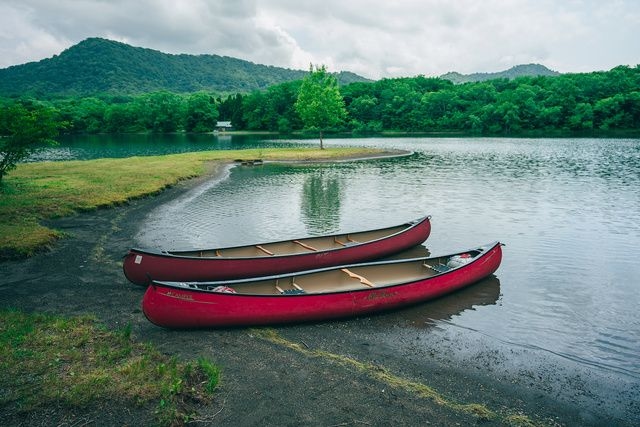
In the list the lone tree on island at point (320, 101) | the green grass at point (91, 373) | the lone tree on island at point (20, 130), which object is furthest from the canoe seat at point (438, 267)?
the lone tree on island at point (320, 101)

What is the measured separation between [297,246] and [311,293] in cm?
586

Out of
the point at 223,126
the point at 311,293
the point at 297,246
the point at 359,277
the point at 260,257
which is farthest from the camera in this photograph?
the point at 223,126

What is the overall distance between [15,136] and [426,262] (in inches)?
1014

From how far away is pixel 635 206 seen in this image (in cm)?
2798

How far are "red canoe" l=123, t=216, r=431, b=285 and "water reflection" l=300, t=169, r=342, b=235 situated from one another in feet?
17.0

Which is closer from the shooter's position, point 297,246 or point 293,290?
point 293,290

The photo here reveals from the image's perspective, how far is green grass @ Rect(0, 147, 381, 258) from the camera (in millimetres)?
18016

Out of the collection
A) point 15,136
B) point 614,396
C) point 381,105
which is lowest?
point 614,396

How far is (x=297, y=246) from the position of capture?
56.6ft

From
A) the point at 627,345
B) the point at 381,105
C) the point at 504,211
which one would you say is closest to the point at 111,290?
the point at 627,345

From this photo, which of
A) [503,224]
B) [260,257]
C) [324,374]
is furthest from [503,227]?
[324,374]

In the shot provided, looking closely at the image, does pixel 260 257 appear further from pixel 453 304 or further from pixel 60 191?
pixel 60 191

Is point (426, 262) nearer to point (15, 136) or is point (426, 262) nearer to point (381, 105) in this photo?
point (15, 136)

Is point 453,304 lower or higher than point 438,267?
lower
